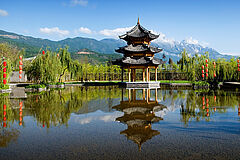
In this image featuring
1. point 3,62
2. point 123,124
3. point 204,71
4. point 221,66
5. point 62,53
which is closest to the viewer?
point 123,124

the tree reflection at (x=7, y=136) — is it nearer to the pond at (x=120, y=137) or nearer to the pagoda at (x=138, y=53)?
the pond at (x=120, y=137)

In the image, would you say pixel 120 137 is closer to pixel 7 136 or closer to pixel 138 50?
pixel 7 136

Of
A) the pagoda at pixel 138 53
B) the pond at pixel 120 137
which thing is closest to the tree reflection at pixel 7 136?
the pond at pixel 120 137

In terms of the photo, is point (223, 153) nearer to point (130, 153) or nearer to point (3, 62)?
point (130, 153)

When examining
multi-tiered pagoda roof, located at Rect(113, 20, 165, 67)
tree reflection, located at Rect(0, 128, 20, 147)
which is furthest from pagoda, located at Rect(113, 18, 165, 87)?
tree reflection, located at Rect(0, 128, 20, 147)

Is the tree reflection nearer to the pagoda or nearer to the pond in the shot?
the pond

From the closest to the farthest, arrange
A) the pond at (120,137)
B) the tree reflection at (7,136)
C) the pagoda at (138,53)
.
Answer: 1. the pond at (120,137)
2. the tree reflection at (7,136)
3. the pagoda at (138,53)

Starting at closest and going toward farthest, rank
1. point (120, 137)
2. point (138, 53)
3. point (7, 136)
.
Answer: point (120, 137) < point (7, 136) < point (138, 53)

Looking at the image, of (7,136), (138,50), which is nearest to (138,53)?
(138,50)

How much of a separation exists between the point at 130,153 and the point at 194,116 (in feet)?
12.4

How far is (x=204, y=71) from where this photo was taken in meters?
21.6

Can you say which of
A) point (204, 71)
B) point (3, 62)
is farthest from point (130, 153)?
point (204, 71)

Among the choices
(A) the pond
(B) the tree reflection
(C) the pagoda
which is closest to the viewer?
(A) the pond

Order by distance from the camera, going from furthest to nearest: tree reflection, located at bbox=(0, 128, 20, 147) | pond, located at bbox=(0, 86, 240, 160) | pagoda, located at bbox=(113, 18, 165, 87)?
pagoda, located at bbox=(113, 18, 165, 87)
tree reflection, located at bbox=(0, 128, 20, 147)
pond, located at bbox=(0, 86, 240, 160)
